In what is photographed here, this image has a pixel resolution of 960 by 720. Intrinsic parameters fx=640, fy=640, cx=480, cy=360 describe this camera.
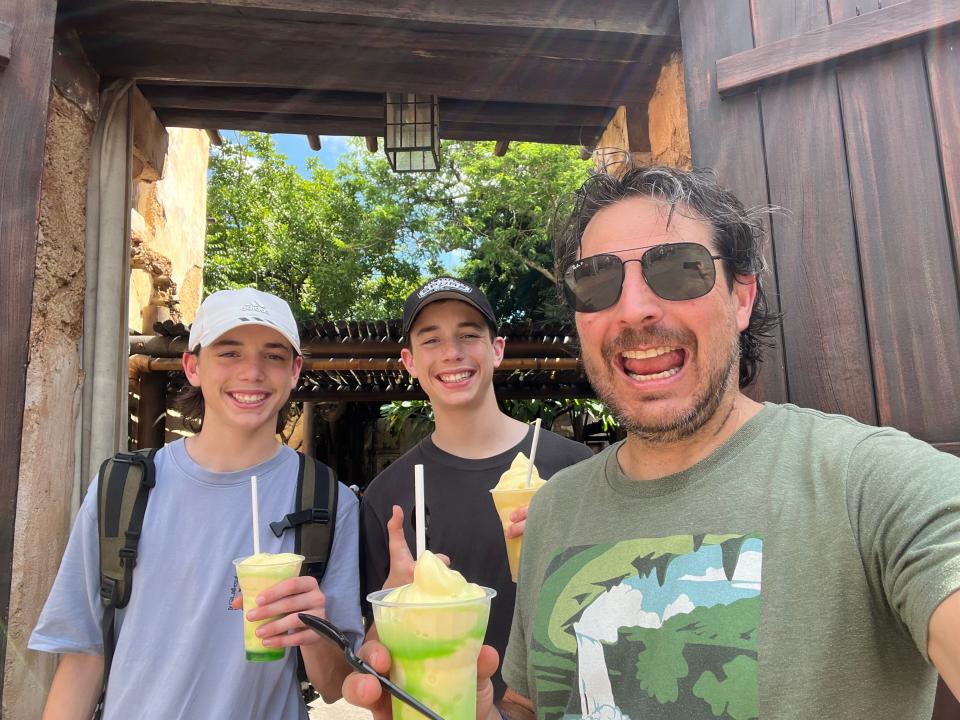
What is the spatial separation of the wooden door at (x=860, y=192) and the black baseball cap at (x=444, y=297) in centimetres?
99

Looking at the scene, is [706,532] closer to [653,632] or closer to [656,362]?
[653,632]

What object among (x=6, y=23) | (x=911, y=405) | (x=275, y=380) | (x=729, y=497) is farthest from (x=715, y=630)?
(x=6, y=23)

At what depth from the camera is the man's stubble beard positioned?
4.15ft

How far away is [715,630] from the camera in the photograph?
108cm

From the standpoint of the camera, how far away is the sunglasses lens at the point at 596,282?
4.54ft

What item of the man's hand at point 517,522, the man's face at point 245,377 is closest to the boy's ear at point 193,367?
the man's face at point 245,377

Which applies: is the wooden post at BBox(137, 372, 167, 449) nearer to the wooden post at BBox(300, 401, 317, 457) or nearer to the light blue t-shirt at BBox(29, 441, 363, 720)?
the wooden post at BBox(300, 401, 317, 457)

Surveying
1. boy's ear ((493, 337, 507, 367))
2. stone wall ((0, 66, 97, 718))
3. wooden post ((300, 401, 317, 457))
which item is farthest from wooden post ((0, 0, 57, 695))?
wooden post ((300, 401, 317, 457))

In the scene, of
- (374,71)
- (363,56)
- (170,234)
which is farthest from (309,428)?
(363,56)

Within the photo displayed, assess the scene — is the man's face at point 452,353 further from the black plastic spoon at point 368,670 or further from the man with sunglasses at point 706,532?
the black plastic spoon at point 368,670

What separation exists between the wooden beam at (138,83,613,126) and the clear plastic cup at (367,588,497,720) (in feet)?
10.4

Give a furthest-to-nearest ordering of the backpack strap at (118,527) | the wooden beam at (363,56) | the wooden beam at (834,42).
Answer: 1. the wooden beam at (363,56)
2. the wooden beam at (834,42)
3. the backpack strap at (118,527)

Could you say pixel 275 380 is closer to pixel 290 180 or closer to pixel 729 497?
pixel 729 497

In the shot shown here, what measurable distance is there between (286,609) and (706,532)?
1000 millimetres
